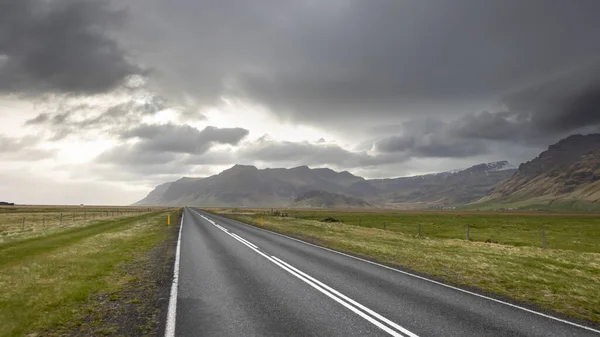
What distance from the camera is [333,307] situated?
8.83 metres

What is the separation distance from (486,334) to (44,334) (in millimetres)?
9731

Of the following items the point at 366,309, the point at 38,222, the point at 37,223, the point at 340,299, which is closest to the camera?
the point at 366,309

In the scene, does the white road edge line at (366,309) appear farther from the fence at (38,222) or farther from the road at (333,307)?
the fence at (38,222)

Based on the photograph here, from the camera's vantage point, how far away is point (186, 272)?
13.6 metres

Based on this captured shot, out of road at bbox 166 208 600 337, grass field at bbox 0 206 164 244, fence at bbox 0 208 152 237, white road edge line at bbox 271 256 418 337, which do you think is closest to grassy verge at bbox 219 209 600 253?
road at bbox 166 208 600 337

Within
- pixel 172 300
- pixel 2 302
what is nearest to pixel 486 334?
pixel 172 300

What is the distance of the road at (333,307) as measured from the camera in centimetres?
740

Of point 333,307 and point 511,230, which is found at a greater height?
point 333,307

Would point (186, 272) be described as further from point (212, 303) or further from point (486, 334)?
point (486, 334)

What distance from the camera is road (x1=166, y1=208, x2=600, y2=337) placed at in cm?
740

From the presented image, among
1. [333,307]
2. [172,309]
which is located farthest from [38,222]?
[333,307]

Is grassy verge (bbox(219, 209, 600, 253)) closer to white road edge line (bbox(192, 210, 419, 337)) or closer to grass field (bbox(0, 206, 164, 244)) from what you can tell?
white road edge line (bbox(192, 210, 419, 337))

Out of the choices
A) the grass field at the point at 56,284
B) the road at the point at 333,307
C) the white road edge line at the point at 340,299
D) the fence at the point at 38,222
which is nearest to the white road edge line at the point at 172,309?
the road at the point at 333,307

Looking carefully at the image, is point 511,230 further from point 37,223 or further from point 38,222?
point 38,222
